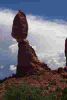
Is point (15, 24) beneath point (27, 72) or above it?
above

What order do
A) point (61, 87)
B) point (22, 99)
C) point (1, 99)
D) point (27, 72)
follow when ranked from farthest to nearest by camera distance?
1. point (27, 72)
2. point (61, 87)
3. point (1, 99)
4. point (22, 99)

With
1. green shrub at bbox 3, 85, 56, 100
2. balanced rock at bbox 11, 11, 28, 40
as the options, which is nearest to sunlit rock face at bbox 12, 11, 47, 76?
balanced rock at bbox 11, 11, 28, 40

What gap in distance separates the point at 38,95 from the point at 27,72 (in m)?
41.2

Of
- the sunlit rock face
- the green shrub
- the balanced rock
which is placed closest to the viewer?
the green shrub

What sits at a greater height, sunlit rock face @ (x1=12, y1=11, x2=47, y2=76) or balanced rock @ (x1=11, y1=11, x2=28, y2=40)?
balanced rock @ (x1=11, y1=11, x2=28, y2=40)

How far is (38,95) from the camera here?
108 m

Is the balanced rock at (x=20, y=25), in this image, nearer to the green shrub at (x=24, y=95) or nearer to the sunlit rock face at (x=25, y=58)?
the sunlit rock face at (x=25, y=58)

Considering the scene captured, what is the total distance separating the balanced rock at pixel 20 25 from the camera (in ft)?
507

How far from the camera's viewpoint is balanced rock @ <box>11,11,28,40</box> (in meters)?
154

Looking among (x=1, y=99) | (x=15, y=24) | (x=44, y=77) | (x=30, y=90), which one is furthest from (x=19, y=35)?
(x=30, y=90)

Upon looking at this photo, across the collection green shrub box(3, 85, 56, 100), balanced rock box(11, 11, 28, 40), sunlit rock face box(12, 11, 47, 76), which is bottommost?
green shrub box(3, 85, 56, 100)

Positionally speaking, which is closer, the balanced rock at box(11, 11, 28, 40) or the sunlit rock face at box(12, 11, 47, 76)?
the sunlit rock face at box(12, 11, 47, 76)

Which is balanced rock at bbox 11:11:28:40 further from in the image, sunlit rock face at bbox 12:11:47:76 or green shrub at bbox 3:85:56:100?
green shrub at bbox 3:85:56:100

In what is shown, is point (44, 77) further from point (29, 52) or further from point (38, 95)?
point (38, 95)
